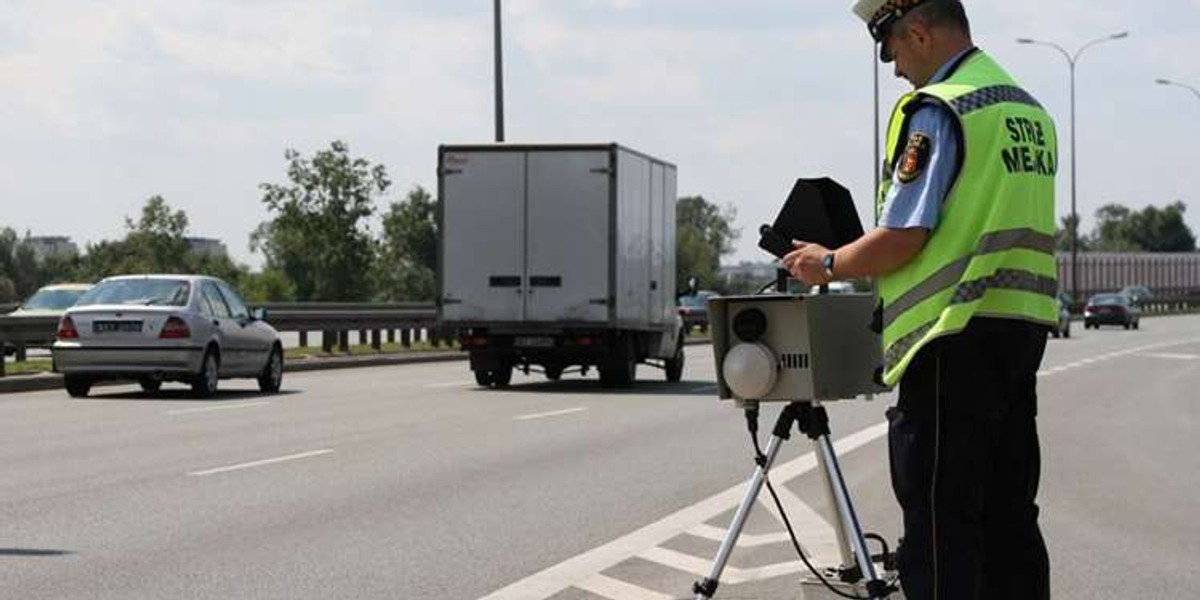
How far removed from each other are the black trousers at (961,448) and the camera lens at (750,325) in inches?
27.1

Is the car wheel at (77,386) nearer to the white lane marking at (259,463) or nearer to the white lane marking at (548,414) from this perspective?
the white lane marking at (548,414)

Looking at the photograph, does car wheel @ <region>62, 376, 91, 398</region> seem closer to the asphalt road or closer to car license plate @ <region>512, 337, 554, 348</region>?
the asphalt road

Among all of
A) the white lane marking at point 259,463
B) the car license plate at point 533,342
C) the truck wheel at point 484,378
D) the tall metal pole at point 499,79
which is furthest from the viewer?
the tall metal pole at point 499,79

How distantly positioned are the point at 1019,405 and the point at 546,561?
4496mm

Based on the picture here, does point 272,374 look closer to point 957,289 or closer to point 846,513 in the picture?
point 846,513

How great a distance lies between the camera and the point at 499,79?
42.7 m

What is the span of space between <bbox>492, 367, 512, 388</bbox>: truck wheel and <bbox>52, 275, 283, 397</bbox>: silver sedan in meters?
3.79

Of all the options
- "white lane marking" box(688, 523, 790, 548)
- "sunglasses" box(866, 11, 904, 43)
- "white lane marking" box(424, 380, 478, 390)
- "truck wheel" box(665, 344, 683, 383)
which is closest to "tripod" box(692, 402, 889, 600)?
"sunglasses" box(866, 11, 904, 43)

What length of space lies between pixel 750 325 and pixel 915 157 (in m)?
0.96

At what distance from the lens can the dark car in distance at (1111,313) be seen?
81.1 meters

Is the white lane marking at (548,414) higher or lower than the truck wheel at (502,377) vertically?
lower

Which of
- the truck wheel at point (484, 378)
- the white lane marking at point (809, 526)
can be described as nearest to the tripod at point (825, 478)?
the white lane marking at point (809, 526)

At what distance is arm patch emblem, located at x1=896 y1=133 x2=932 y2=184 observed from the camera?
5.16 metres

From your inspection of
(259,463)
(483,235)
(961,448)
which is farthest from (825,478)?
(483,235)
